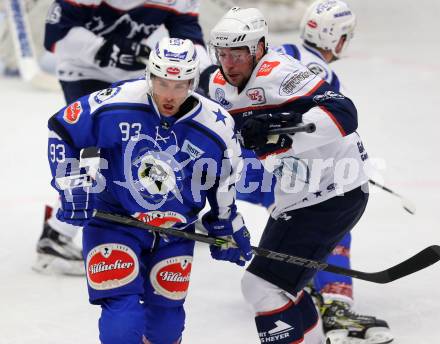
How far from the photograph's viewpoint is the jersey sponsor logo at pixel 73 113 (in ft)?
9.93

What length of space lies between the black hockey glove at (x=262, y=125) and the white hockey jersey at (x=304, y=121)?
0.06 meters

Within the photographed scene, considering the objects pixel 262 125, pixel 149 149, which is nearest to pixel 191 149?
pixel 149 149

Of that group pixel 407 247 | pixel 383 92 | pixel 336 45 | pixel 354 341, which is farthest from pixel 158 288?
pixel 383 92

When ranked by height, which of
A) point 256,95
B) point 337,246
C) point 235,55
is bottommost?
point 337,246

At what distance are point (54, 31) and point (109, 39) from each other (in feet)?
0.85

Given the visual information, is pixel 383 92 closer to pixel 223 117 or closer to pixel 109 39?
pixel 109 39

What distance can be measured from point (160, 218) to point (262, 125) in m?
0.45

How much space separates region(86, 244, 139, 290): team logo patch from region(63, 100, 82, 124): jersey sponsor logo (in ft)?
1.35

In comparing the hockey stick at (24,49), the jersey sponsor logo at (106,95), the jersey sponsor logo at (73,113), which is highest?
the jersey sponsor logo at (106,95)

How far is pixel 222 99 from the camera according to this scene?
3.41 m

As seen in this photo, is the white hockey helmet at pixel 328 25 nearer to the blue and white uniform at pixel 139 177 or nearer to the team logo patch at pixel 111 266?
the blue and white uniform at pixel 139 177

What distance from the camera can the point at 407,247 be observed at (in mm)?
4715

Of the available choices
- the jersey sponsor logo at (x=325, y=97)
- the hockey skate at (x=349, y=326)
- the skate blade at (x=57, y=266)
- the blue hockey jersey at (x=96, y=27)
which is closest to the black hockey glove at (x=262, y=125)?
the jersey sponsor logo at (x=325, y=97)

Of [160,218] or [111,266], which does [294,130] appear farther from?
[111,266]
